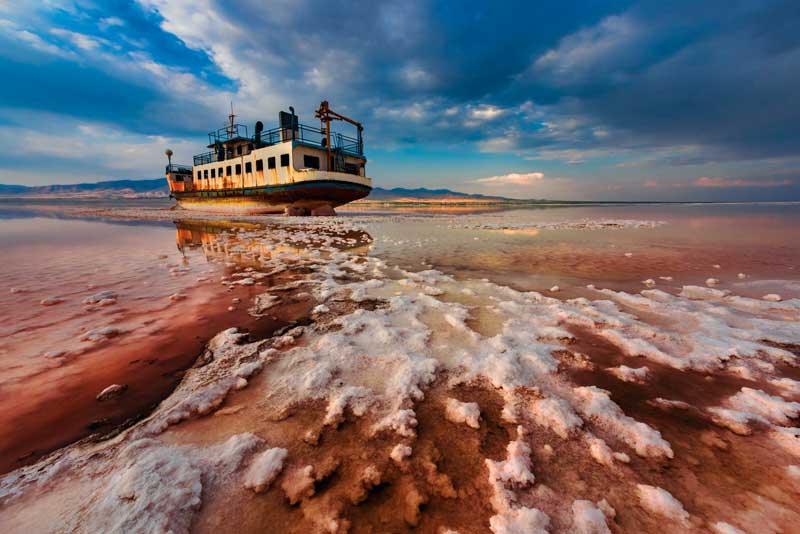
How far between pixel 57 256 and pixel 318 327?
934 centimetres

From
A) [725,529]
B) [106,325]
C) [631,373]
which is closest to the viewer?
[725,529]

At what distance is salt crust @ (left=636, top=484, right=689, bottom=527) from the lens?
1.52m

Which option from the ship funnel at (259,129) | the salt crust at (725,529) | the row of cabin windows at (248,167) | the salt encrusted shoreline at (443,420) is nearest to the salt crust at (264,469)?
the salt encrusted shoreline at (443,420)

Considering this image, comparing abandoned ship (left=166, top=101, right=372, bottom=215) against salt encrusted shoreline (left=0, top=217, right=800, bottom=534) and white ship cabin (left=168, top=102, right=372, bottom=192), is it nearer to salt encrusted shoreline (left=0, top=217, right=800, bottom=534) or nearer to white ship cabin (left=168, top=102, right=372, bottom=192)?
white ship cabin (left=168, top=102, right=372, bottom=192)

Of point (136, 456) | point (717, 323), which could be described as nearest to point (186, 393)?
point (136, 456)

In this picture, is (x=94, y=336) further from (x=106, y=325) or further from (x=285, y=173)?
(x=285, y=173)

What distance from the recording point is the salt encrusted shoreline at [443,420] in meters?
1.53

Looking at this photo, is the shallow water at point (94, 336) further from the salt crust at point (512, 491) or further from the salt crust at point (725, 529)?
the salt crust at point (725, 529)

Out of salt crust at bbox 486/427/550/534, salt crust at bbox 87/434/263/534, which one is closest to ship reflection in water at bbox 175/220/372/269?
salt crust at bbox 87/434/263/534

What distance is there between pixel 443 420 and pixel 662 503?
4.05 ft

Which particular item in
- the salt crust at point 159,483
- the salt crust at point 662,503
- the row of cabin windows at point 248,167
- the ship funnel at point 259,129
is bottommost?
the salt crust at point 662,503

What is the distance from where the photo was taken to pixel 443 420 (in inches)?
87.2

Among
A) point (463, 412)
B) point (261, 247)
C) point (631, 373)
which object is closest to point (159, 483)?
point (463, 412)

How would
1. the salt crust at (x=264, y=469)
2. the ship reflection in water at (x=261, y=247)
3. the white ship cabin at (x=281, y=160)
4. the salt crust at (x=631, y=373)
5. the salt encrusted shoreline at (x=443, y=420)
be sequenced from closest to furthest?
1. the salt encrusted shoreline at (x=443, y=420)
2. the salt crust at (x=264, y=469)
3. the salt crust at (x=631, y=373)
4. the ship reflection in water at (x=261, y=247)
5. the white ship cabin at (x=281, y=160)
